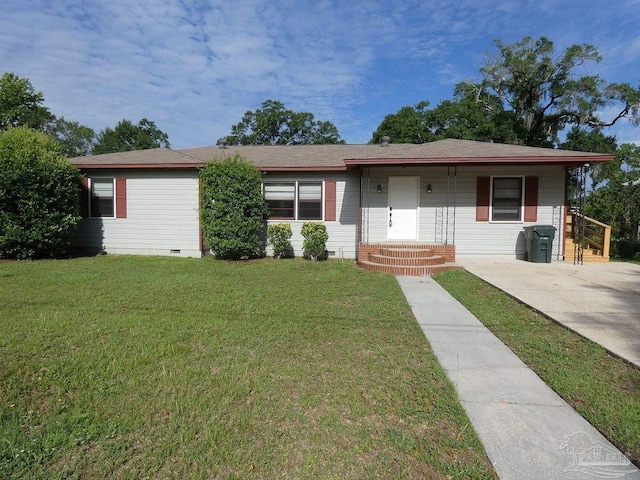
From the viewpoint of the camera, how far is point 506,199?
9.91 metres

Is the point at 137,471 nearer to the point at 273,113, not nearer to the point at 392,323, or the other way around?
the point at 392,323

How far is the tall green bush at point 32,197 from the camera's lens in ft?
29.5

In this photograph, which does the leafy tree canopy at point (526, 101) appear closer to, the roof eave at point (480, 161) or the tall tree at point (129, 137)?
the roof eave at point (480, 161)

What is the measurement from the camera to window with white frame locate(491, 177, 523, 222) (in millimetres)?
9844

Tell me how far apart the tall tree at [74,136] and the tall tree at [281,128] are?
2556 centimetres

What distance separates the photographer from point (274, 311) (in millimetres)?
4891

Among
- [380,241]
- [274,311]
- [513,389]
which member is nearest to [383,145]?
[380,241]

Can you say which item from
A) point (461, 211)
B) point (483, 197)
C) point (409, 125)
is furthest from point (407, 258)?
point (409, 125)

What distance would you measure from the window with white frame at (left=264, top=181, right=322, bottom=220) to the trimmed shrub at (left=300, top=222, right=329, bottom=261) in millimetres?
672

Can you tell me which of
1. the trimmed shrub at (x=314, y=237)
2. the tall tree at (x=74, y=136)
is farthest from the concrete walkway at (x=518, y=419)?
the tall tree at (x=74, y=136)

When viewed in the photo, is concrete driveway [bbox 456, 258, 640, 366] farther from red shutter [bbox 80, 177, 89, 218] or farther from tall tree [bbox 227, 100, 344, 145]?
tall tree [bbox 227, 100, 344, 145]

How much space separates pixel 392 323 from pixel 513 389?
1.76 m

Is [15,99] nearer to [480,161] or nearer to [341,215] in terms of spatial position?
[341,215]

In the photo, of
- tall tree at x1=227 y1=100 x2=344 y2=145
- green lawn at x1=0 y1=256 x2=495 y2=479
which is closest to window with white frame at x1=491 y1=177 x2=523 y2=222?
green lawn at x1=0 y1=256 x2=495 y2=479
